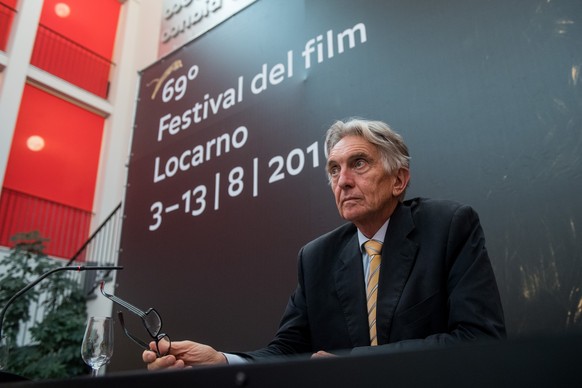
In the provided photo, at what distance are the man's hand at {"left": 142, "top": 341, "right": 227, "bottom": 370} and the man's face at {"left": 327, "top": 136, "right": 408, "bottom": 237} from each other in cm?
62

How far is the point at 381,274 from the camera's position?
1354 millimetres

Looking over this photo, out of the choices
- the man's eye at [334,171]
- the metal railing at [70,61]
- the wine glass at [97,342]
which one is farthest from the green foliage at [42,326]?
the man's eye at [334,171]

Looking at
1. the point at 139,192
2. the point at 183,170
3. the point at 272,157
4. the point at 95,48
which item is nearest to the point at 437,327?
the point at 272,157

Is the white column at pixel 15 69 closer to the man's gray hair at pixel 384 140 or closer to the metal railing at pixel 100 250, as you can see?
the metal railing at pixel 100 250

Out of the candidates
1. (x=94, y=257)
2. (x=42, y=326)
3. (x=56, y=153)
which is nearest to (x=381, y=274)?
(x=42, y=326)

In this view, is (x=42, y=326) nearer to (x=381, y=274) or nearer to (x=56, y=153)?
(x=56, y=153)

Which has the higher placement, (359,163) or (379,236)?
(359,163)

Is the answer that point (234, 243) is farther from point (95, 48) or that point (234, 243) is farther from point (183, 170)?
point (95, 48)

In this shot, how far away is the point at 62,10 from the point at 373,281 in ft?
27.7

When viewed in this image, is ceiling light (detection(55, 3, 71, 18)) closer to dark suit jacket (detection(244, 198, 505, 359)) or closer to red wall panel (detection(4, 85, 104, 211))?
red wall panel (detection(4, 85, 104, 211))

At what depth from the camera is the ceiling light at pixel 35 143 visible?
23.2 feet

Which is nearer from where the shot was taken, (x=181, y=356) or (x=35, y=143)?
(x=181, y=356)

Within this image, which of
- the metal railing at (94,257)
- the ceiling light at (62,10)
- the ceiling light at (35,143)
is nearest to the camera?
the metal railing at (94,257)

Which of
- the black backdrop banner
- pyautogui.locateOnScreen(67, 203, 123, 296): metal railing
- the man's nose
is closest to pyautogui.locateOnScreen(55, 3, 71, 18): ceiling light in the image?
pyautogui.locateOnScreen(67, 203, 123, 296): metal railing
